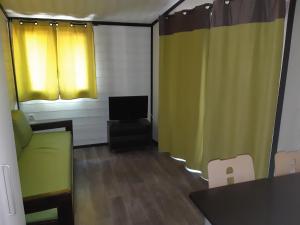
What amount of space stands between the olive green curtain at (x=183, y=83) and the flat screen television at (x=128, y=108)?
549mm

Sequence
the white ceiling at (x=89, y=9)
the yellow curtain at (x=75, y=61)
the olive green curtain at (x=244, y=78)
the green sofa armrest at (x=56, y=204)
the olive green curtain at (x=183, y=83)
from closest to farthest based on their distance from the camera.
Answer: the green sofa armrest at (x=56, y=204)
the olive green curtain at (x=244, y=78)
the olive green curtain at (x=183, y=83)
the white ceiling at (x=89, y=9)
the yellow curtain at (x=75, y=61)

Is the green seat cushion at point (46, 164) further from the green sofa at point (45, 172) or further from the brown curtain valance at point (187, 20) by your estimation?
the brown curtain valance at point (187, 20)

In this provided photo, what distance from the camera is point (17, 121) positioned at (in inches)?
106

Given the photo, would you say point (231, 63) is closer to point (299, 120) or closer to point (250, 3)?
point (250, 3)

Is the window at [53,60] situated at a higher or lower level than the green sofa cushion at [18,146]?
higher

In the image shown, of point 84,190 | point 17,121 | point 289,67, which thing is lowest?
point 84,190

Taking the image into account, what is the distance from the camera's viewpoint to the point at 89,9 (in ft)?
10.4

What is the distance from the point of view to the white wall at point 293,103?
5.92 feet

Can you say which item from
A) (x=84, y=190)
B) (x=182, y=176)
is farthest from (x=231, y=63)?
(x=84, y=190)

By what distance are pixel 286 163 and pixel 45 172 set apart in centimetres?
201

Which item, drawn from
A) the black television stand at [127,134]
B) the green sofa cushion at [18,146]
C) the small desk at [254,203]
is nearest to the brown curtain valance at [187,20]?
the black television stand at [127,134]

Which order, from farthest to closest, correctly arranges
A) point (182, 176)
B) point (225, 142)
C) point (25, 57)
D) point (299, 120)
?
point (25, 57) < point (182, 176) < point (225, 142) < point (299, 120)

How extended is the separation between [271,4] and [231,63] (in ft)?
1.96

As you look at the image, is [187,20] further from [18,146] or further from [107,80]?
[18,146]
